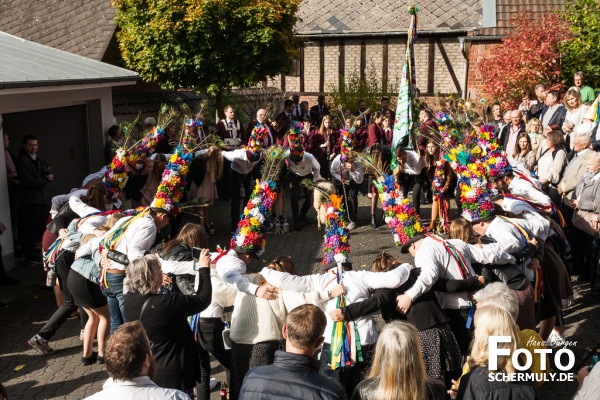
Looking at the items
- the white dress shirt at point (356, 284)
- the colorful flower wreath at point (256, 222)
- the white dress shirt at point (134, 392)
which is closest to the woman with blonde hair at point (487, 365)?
the white dress shirt at point (356, 284)

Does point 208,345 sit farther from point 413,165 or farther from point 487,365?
point 413,165

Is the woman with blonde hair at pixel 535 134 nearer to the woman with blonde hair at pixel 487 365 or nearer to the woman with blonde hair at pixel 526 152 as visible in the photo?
the woman with blonde hair at pixel 526 152

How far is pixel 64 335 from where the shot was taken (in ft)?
28.8

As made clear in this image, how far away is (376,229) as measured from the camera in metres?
13.6

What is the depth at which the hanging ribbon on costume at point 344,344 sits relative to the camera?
5648 mm

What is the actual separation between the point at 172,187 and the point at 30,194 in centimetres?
351

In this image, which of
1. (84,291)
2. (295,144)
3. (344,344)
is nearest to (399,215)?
(344,344)

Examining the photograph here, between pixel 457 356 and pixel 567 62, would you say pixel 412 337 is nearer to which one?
pixel 457 356

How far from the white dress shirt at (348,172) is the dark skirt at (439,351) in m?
7.32

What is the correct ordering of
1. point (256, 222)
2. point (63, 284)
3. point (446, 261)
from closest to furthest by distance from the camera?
1. point (446, 261)
2. point (256, 222)
3. point (63, 284)

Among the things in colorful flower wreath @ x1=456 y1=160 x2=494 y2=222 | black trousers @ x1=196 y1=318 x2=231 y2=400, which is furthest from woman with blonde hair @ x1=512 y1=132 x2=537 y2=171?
black trousers @ x1=196 y1=318 x2=231 y2=400

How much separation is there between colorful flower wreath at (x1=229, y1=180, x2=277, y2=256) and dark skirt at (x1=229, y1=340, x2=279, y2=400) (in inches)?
38.6

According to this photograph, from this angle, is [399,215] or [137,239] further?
[399,215]

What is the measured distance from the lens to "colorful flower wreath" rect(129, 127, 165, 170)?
1088 centimetres
